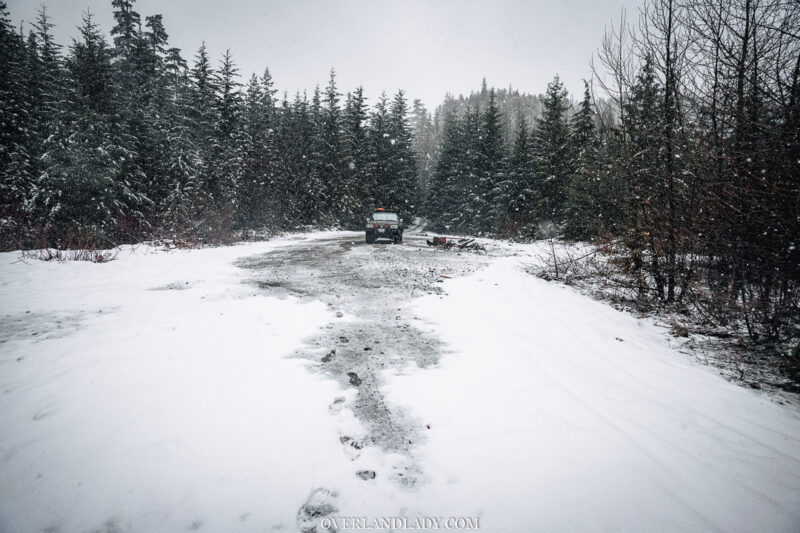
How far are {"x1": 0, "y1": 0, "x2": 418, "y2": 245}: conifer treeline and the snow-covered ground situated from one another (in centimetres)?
929

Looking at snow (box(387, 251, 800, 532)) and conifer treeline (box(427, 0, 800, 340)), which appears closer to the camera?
snow (box(387, 251, 800, 532))

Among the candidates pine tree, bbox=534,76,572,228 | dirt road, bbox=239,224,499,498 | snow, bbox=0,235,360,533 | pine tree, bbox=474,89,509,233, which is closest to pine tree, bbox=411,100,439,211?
pine tree, bbox=474,89,509,233

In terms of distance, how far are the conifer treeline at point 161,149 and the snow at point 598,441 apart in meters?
12.3

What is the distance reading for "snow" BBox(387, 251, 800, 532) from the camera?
194 centimetres

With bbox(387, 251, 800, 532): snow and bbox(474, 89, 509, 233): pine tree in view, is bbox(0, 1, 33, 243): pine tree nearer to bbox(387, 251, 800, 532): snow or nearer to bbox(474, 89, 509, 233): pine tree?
bbox(387, 251, 800, 532): snow

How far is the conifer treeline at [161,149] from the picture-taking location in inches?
522

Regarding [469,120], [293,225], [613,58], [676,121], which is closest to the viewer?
[676,121]

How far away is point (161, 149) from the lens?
19078 millimetres

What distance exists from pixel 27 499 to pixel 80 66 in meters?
20.9

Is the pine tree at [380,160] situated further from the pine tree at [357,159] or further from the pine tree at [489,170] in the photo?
the pine tree at [489,170]

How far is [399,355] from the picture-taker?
4125 mm

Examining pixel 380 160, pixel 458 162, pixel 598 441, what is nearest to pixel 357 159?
pixel 380 160

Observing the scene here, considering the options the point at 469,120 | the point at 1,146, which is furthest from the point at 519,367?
the point at 469,120

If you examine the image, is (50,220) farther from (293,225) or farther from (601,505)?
(601,505)
